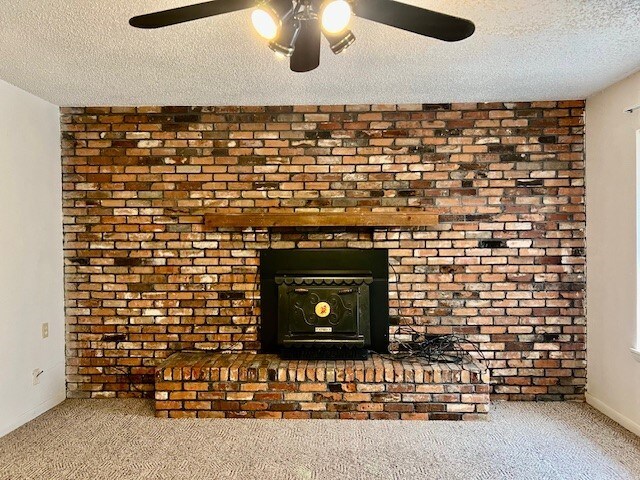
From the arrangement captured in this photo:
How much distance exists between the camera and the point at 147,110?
3668 millimetres

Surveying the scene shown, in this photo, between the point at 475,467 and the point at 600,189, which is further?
the point at 600,189

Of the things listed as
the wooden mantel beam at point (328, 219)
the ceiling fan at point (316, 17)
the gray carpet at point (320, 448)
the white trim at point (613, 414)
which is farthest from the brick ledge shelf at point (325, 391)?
the ceiling fan at point (316, 17)

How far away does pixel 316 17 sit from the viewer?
1.63 m

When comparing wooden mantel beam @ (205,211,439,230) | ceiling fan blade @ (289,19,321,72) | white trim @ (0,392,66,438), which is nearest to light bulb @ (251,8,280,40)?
ceiling fan blade @ (289,19,321,72)

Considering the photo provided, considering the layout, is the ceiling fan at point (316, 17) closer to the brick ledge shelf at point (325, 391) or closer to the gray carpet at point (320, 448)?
the gray carpet at point (320, 448)

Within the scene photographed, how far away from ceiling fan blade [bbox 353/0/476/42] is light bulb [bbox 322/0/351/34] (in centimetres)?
7

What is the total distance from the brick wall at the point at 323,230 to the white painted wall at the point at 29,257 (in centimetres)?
12

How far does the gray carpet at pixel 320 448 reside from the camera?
2.49m

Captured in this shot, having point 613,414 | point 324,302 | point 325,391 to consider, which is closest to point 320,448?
point 325,391

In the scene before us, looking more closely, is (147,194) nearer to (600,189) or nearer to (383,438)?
(383,438)

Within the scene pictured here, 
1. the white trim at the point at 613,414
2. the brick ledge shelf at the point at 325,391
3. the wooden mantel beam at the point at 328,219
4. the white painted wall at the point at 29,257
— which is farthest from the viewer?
the wooden mantel beam at the point at 328,219

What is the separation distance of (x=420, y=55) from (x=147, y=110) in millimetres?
2236

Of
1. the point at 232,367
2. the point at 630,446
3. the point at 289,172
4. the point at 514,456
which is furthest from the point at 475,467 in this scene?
the point at 289,172

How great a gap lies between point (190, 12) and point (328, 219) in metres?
2.03
